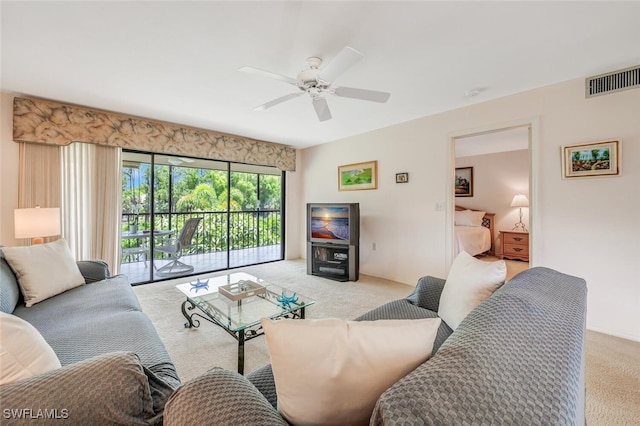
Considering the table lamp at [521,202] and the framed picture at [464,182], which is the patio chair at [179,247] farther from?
the table lamp at [521,202]

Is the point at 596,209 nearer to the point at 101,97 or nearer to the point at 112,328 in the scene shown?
the point at 112,328

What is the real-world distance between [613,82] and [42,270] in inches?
188

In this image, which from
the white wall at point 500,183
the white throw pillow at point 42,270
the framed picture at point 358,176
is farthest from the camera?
the white wall at point 500,183

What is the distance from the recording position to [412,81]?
2541mm

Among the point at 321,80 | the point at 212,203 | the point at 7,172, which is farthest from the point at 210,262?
the point at 321,80

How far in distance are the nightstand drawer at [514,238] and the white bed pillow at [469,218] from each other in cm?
52

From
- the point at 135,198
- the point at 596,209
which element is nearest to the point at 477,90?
the point at 596,209

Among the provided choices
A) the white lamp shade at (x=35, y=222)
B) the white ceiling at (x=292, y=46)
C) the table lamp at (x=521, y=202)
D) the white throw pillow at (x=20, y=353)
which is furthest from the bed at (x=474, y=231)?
the white lamp shade at (x=35, y=222)

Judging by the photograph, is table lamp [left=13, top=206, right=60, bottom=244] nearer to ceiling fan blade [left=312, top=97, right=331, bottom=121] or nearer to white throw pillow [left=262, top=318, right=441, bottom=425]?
ceiling fan blade [left=312, top=97, right=331, bottom=121]

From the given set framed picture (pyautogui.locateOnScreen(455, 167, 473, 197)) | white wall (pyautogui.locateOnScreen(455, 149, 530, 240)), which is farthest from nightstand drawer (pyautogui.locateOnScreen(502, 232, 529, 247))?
framed picture (pyautogui.locateOnScreen(455, 167, 473, 197))

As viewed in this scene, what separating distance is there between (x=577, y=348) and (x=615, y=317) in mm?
2574

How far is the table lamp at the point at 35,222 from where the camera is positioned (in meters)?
2.49

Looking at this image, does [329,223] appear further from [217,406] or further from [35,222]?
[217,406]

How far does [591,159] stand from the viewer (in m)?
2.46
